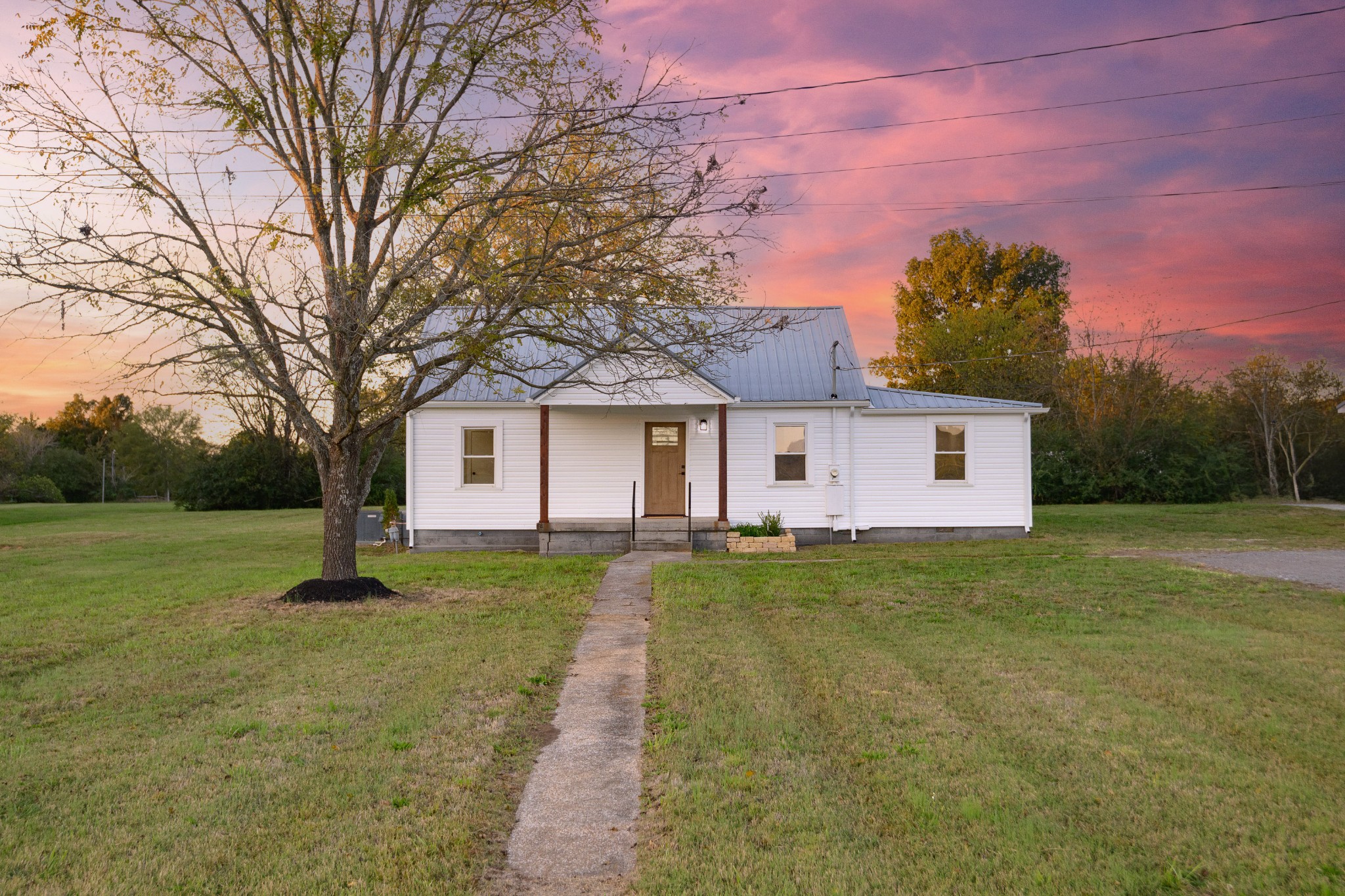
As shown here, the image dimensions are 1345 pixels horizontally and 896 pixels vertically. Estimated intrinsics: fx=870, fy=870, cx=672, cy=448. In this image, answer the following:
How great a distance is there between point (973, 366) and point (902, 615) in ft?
101

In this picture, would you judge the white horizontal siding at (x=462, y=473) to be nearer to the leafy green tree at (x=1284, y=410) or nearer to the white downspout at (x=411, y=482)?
the white downspout at (x=411, y=482)

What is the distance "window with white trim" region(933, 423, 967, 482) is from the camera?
1873 centimetres

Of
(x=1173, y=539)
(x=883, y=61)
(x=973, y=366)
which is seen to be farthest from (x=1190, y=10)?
(x=973, y=366)

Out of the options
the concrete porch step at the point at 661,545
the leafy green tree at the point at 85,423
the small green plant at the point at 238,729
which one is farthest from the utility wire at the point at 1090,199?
the leafy green tree at the point at 85,423

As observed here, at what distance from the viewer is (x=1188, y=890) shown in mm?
3391

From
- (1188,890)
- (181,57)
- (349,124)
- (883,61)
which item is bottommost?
(1188,890)

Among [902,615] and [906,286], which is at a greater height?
[906,286]

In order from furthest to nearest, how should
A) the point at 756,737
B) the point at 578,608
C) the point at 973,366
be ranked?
the point at 973,366 → the point at 578,608 → the point at 756,737

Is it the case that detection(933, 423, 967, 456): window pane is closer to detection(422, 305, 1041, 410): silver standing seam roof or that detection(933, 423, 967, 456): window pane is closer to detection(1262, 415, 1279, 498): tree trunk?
detection(422, 305, 1041, 410): silver standing seam roof

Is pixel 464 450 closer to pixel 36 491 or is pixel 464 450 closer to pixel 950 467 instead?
pixel 950 467

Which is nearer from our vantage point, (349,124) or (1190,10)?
(349,124)

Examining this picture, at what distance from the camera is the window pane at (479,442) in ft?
60.0

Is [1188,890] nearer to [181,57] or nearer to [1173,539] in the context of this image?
[181,57]

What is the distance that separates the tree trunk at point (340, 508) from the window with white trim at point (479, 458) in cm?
708
